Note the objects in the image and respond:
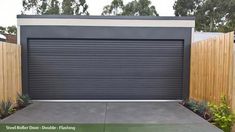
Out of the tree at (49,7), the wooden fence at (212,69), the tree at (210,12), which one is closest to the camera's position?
the wooden fence at (212,69)

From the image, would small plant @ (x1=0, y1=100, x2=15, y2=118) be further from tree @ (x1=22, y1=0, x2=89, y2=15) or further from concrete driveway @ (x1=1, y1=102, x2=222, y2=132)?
tree @ (x1=22, y1=0, x2=89, y2=15)

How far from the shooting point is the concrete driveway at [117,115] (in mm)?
5283

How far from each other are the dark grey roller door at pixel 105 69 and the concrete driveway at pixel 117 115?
66 centimetres

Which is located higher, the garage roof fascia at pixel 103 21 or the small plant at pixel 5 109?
the garage roof fascia at pixel 103 21

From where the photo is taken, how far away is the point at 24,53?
7.99m

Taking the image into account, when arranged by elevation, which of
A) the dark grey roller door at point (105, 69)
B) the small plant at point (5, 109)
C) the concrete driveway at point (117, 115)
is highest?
the dark grey roller door at point (105, 69)

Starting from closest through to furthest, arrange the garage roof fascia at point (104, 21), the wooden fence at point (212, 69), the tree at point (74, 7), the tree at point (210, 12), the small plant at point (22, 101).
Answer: the wooden fence at point (212, 69)
the small plant at point (22, 101)
the garage roof fascia at point (104, 21)
the tree at point (74, 7)
the tree at point (210, 12)

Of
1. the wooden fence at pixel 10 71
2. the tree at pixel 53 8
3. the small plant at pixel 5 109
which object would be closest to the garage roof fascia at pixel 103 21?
the wooden fence at pixel 10 71

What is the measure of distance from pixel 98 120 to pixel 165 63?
3.73m

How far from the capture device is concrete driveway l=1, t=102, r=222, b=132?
5.28m

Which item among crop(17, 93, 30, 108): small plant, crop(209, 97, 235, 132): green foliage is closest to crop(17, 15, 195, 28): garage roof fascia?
crop(17, 93, 30, 108): small plant

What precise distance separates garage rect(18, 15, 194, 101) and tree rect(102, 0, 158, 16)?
733 inches

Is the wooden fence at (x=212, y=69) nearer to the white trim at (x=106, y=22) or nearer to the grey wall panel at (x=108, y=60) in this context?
the grey wall panel at (x=108, y=60)

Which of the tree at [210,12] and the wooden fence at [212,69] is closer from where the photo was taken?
the wooden fence at [212,69]
